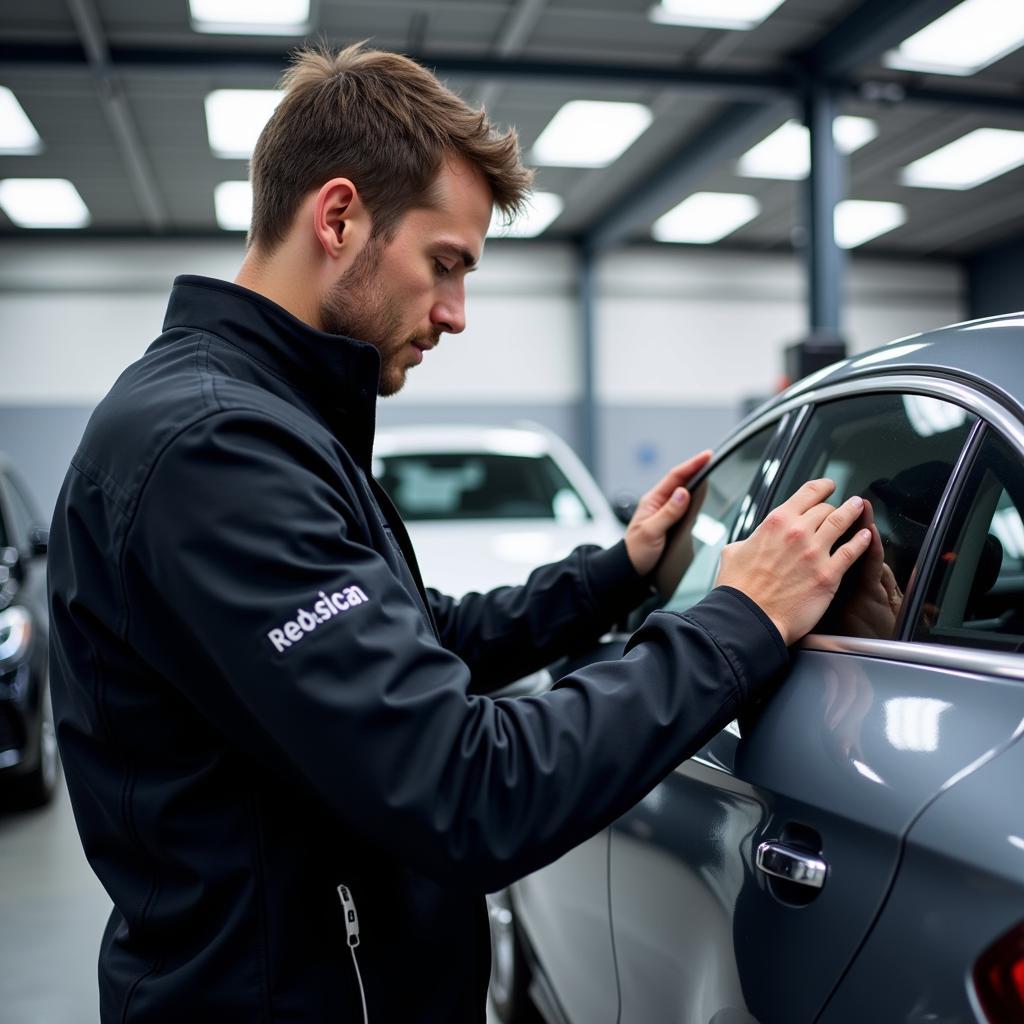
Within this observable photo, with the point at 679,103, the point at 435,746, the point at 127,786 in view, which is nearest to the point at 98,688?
the point at 127,786

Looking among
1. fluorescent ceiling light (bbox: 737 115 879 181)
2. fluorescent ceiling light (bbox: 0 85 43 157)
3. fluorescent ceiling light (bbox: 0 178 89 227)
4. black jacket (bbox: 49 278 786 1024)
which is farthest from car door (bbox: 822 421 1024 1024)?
fluorescent ceiling light (bbox: 0 178 89 227)

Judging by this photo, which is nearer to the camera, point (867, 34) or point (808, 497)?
point (808, 497)

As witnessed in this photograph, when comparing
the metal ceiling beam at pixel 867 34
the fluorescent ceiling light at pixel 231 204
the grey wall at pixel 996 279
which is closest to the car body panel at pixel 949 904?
the metal ceiling beam at pixel 867 34

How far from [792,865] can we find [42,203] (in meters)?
11.1

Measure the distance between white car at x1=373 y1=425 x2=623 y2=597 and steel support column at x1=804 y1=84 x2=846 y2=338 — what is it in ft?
9.08

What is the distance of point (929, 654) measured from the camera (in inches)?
41.5

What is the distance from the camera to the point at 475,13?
6.71 meters

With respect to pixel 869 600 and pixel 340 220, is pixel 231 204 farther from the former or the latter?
pixel 869 600

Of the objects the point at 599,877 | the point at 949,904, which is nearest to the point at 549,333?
the point at 599,877

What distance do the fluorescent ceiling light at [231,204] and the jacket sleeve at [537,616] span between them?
8663 mm

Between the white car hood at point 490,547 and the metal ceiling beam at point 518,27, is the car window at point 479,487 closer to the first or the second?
the white car hood at point 490,547

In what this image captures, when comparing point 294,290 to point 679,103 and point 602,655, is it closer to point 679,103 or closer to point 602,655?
point 602,655

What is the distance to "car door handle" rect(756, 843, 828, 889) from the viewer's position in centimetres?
100

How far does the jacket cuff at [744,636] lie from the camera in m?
1.09
